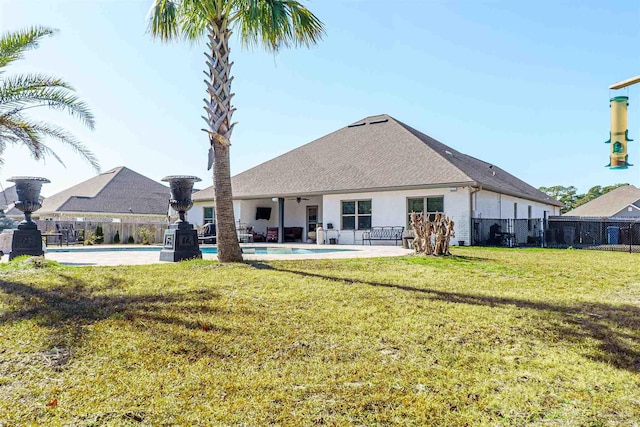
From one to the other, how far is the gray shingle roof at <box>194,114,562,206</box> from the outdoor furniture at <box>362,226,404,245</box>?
1828mm

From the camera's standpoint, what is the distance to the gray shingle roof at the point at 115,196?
28.8 meters

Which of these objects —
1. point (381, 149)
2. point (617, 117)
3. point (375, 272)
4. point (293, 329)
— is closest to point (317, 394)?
point (293, 329)

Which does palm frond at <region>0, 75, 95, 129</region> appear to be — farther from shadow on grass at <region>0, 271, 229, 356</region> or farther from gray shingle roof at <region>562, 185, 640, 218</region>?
gray shingle roof at <region>562, 185, 640, 218</region>

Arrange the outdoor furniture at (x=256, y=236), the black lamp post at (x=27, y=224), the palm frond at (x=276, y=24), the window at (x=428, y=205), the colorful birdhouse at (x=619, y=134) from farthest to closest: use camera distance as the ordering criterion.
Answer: the outdoor furniture at (x=256, y=236) < the window at (x=428, y=205) < the black lamp post at (x=27, y=224) < the palm frond at (x=276, y=24) < the colorful birdhouse at (x=619, y=134)

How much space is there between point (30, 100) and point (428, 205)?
1468 cm

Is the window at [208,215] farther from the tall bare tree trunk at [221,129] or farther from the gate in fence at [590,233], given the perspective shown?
the gate in fence at [590,233]

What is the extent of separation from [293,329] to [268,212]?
2148 cm

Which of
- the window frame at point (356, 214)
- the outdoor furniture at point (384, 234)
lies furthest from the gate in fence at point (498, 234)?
the window frame at point (356, 214)

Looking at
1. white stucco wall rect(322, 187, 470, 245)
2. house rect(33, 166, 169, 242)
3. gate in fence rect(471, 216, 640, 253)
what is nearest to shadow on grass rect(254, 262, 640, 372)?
white stucco wall rect(322, 187, 470, 245)

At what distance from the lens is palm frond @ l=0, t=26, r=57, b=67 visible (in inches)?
307

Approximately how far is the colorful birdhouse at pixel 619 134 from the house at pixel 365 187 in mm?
12576

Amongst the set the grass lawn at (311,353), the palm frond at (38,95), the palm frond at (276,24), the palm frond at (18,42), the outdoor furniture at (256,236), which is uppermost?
the palm frond at (276,24)

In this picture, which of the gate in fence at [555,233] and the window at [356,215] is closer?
the gate in fence at [555,233]

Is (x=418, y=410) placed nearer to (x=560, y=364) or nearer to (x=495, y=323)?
(x=560, y=364)
